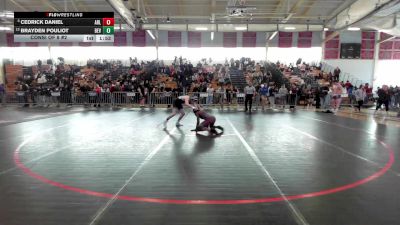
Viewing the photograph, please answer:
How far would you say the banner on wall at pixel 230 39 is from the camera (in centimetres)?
3531

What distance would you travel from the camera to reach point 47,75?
27.3 meters

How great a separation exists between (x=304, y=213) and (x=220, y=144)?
4.64 m

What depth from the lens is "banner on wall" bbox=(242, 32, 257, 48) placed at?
3516cm

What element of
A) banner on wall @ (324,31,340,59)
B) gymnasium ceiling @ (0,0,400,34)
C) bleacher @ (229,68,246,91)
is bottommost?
bleacher @ (229,68,246,91)

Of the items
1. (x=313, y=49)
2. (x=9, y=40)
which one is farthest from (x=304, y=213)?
(x=9, y=40)

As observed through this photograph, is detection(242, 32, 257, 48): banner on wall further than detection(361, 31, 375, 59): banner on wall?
Yes

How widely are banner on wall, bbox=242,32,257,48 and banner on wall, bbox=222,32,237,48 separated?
1.02m

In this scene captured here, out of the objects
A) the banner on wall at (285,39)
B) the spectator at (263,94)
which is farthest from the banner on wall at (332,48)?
the spectator at (263,94)

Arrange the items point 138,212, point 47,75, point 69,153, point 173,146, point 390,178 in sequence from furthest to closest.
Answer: point 47,75 < point 173,146 < point 69,153 < point 390,178 < point 138,212

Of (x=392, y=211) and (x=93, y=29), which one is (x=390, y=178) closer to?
(x=392, y=211)
